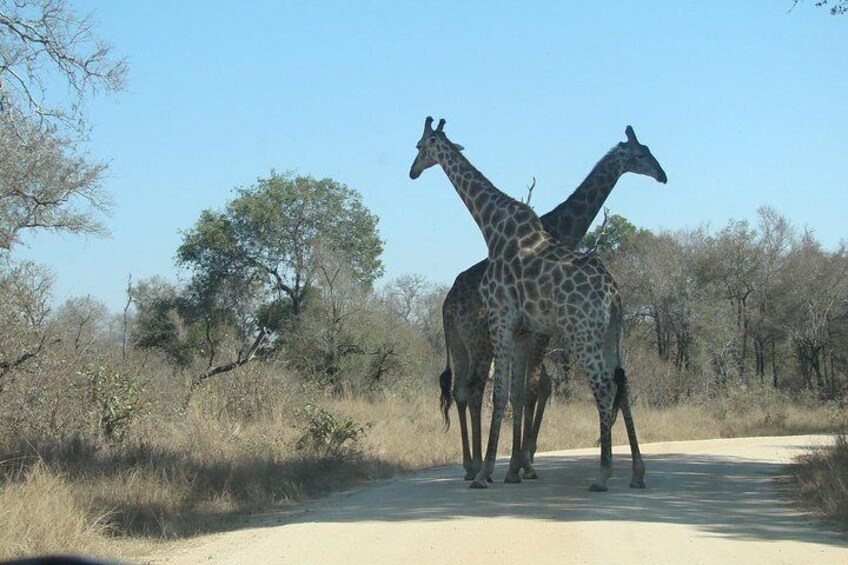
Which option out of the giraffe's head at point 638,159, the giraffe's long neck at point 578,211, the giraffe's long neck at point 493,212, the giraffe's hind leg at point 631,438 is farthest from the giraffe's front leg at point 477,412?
the giraffe's head at point 638,159

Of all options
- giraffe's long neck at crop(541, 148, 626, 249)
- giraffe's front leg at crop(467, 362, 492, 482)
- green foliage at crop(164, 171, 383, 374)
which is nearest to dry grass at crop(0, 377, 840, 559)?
giraffe's front leg at crop(467, 362, 492, 482)

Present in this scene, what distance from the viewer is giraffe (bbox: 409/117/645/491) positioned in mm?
11367

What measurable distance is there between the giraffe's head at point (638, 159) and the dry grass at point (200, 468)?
5.62 metres

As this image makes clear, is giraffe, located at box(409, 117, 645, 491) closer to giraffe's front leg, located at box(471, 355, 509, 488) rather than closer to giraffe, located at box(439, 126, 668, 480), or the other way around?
giraffe's front leg, located at box(471, 355, 509, 488)

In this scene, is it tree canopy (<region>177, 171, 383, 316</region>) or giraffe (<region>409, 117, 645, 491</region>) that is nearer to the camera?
giraffe (<region>409, 117, 645, 491</region>)

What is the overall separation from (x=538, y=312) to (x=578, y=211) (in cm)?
269

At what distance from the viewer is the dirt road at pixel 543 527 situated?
7601mm

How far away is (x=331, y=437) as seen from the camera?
47.4ft

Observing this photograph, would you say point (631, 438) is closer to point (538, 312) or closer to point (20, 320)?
point (538, 312)

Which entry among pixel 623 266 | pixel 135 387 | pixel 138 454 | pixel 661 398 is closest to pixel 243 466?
pixel 138 454

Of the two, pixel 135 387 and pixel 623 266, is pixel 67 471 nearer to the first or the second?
pixel 135 387

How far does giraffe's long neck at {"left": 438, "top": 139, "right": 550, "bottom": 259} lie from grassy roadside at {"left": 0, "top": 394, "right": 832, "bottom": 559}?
12.3ft

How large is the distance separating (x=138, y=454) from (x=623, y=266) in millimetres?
27328

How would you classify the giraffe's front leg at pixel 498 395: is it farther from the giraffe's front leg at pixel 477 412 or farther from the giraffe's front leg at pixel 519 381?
the giraffe's front leg at pixel 477 412
